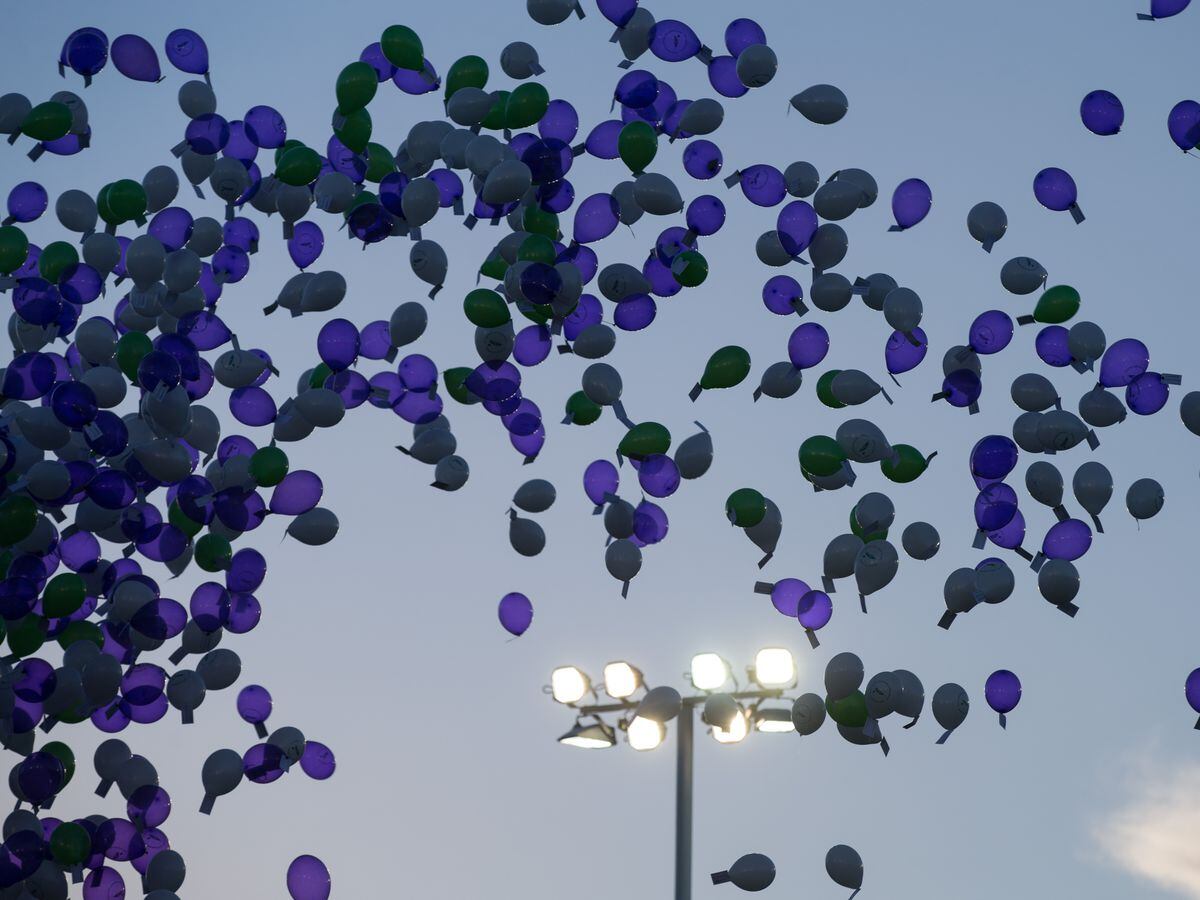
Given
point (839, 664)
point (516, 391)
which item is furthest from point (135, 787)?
point (839, 664)

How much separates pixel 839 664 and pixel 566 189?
258 cm

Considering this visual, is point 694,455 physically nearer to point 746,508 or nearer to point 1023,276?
point 746,508

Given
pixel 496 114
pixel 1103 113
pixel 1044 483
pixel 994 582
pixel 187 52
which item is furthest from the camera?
pixel 187 52

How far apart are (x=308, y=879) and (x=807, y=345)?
344 cm

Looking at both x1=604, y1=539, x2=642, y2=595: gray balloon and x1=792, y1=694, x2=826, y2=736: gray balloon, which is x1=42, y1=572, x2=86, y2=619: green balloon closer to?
x1=604, y1=539, x2=642, y2=595: gray balloon

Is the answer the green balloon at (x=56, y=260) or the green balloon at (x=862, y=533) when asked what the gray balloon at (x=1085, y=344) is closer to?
the green balloon at (x=862, y=533)

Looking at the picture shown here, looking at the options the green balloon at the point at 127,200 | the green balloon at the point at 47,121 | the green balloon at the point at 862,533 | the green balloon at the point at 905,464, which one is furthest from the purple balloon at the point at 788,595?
the green balloon at the point at 47,121

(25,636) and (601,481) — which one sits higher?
(601,481)

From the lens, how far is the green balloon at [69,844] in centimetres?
767

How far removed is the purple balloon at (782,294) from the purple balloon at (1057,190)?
1.30 m

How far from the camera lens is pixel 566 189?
815 cm

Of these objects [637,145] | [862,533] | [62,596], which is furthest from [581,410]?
[62,596]

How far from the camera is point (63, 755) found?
803cm

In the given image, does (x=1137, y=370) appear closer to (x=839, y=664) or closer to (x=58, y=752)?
(x=839, y=664)
